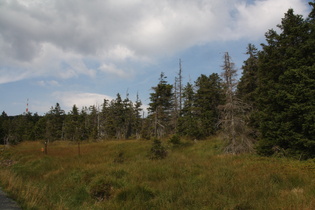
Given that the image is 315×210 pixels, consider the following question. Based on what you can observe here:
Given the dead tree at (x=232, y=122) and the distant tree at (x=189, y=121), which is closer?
the dead tree at (x=232, y=122)

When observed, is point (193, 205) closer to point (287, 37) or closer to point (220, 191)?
point (220, 191)

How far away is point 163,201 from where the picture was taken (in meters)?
6.36

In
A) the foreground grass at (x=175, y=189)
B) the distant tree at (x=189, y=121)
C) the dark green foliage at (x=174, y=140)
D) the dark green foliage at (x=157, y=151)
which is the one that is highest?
the distant tree at (x=189, y=121)

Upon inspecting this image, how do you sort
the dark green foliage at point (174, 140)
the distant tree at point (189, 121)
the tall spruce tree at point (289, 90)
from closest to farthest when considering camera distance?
the tall spruce tree at point (289, 90)
the dark green foliage at point (174, 140)
the distant tree at point (189, 121)

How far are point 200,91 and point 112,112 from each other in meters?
26.6

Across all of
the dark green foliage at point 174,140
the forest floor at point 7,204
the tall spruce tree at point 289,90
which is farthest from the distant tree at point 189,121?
the forest floor at point 7,204

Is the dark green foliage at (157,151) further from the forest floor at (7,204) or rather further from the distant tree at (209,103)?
the distant tree at (209,103)

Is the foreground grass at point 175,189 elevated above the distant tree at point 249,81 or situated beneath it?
situated beneath

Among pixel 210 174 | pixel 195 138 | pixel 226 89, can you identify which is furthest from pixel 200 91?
pixel 210 174

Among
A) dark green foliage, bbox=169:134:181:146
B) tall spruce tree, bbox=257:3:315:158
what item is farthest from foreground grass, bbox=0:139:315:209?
dark green foliage, bbox=169:134:181:146

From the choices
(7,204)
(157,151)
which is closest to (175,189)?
(7,204)

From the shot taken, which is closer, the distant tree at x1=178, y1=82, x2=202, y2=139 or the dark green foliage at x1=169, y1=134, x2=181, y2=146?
the dark green foliage at x1=169, y1=134, x2=181, y2=146

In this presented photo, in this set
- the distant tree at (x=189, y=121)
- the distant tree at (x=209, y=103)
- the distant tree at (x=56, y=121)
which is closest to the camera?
the distant tree at (x=189, y=121)

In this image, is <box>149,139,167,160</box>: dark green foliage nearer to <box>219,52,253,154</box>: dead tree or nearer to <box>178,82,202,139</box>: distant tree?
<box>219,52,253,154</box>: dead tree
